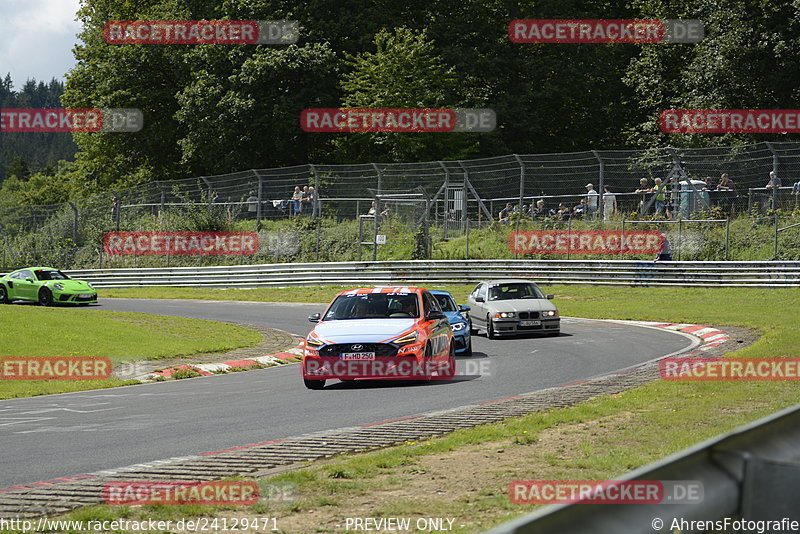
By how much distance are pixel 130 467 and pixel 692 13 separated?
43.1 m

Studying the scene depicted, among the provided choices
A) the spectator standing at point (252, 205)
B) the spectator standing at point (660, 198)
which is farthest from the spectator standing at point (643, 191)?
the spectator standing at point (252, 205)

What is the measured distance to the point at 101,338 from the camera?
20.5m

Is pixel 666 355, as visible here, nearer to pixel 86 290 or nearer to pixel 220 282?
pixel 86 290

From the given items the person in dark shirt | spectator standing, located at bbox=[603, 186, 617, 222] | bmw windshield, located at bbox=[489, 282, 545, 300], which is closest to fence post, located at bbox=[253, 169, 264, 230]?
the person in dark shirt

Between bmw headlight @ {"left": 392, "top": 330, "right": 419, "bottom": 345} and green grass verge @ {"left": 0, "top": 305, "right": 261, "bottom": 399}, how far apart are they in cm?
482

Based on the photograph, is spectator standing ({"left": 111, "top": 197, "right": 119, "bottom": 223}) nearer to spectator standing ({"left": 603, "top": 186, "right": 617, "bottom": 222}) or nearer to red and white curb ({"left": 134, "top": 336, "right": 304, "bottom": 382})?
spectator standing ({"left": 603, "top": 186, "right": 617, "bottom": 222})

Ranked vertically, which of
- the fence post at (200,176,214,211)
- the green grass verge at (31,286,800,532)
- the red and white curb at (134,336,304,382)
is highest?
the fence post at (200,176,214,211)

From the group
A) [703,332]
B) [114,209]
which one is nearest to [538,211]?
[703,332]

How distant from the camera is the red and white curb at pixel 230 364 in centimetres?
1670

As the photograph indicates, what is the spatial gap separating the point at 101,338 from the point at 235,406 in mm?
9489

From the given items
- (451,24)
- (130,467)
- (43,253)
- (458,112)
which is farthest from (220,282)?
(130,467)

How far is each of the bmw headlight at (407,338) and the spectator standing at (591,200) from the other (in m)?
20.8

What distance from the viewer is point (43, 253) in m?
46.8

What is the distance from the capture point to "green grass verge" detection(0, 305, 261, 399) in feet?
51.4
